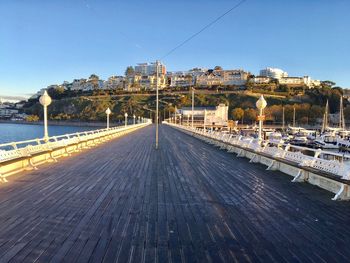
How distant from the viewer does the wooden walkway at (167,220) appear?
3928 millimetres

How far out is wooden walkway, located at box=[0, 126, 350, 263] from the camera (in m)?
3.93

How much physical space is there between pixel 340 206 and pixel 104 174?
20.6 ft

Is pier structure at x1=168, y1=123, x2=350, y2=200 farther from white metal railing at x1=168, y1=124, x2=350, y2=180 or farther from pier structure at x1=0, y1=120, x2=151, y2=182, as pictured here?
pier structure at x1=0, y1=120, x2=151, y2=182

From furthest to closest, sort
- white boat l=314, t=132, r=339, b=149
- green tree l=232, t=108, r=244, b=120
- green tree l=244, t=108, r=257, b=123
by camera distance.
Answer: green tree l=232, t=108, r=244, b=120, green tree l=244, t=108, r=257, b=123, white boat l=314, t=132, r=339, b=149

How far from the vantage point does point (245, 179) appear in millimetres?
9203

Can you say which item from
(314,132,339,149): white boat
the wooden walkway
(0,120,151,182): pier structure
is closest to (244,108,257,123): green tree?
(314,132,339,149): white boat

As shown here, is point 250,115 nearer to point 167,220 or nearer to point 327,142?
point 327,142

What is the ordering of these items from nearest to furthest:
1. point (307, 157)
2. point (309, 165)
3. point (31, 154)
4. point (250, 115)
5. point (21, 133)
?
point (309, 165), point (307, 157), point (31, 154), point (21, 133), point (250, 115)

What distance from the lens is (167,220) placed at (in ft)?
17.0

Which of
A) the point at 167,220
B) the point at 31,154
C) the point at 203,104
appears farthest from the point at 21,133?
the point at 167,220

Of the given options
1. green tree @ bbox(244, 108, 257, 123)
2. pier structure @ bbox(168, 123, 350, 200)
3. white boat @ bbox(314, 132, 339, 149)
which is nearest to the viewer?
pier structure @ bbox(168, 123, 350, 200)

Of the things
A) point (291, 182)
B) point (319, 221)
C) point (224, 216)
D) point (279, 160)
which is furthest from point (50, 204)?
point (279, 160)

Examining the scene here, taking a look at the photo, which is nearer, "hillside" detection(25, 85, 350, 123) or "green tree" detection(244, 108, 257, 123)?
"green tree" detection(244, 108, 257, 123)

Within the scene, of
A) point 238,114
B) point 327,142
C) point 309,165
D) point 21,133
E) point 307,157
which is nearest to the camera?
point 309,165
